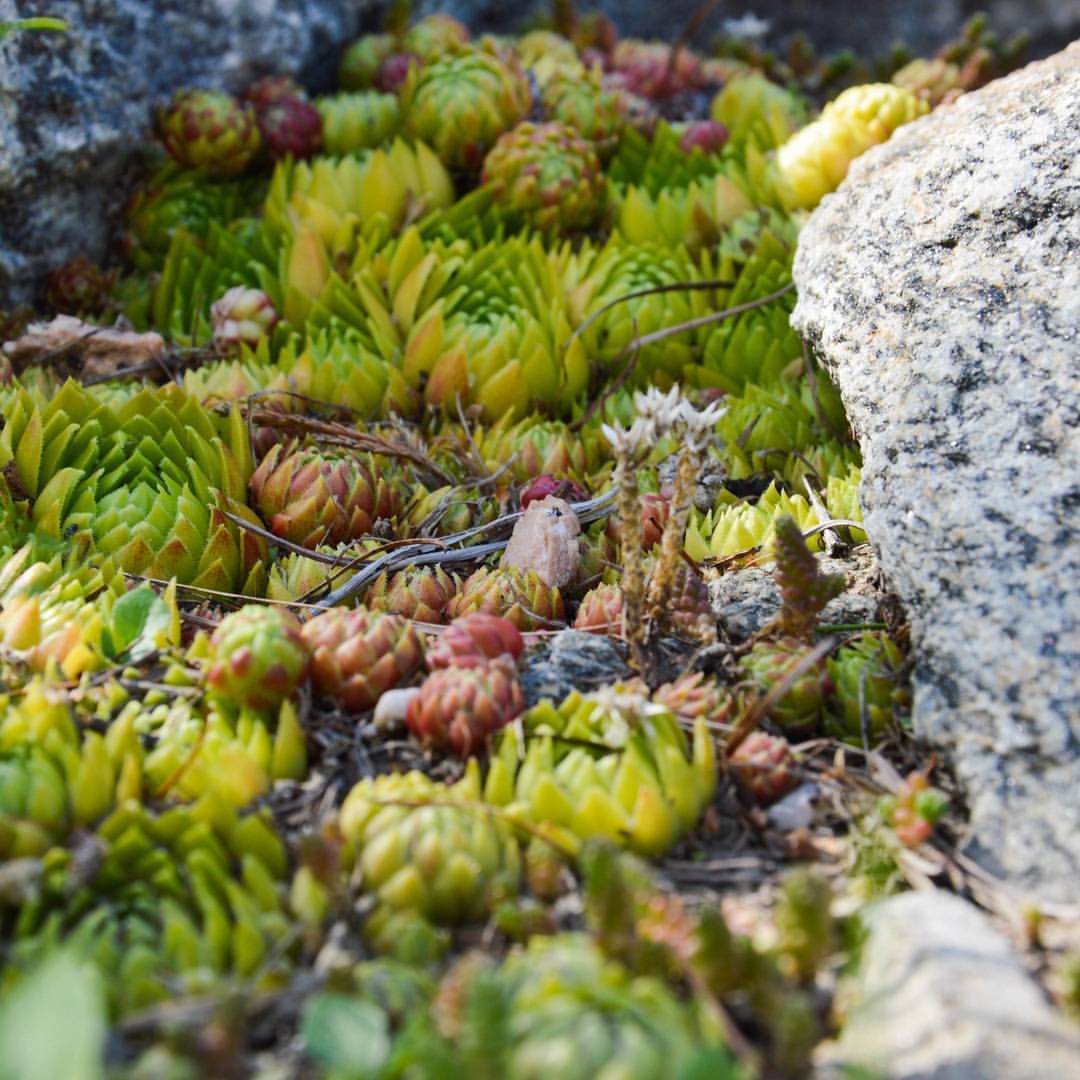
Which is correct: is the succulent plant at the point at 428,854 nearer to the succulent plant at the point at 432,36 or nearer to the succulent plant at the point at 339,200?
the succulent plant at the point at 339,200

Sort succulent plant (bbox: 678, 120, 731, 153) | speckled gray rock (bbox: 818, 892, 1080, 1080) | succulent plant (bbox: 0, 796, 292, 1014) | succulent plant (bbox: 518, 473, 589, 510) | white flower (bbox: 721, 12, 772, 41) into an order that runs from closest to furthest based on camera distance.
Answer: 1. speckled gray rock (bbox: 818, 892, 1080, 1080)
2. succulent plant (bbox: 0, 796, 292, 1014)
3. succulent plant (bbox: 518, 473, 589, 510)
4. succulent plant (bbox: 678, 120, 731, 153)
5. white flower (bbox: 721, 12, 772, 41)

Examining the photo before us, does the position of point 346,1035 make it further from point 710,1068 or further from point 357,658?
point 357,658

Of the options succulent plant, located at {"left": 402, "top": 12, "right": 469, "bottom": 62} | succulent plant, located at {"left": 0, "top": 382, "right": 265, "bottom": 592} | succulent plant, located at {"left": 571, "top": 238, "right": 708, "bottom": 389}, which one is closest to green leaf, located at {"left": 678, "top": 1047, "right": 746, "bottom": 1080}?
succulent plant, located at {"left": 0, "top": 382, "right": 265, "bottom": 592}

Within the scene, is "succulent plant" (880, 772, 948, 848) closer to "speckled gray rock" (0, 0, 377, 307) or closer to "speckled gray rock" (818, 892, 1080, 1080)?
"speckled gray rock" (818, 892, 1080, 1080)

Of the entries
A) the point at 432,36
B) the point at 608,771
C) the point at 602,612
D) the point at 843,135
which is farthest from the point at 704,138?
the point at 608,771

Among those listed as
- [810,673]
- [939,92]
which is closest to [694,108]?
[939,92]

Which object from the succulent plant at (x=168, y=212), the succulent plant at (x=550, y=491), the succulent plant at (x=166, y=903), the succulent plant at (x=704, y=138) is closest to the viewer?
the succulent plant at (x=166, y=903)

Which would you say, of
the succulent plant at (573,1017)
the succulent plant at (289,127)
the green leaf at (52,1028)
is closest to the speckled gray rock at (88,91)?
the succulent plant at (289,127)
